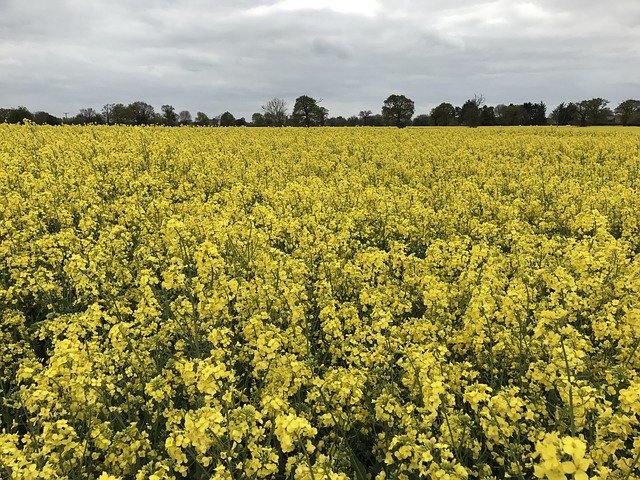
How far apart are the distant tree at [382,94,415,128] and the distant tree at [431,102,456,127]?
12.3 feet

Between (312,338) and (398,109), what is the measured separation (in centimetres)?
7403

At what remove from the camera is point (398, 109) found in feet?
246

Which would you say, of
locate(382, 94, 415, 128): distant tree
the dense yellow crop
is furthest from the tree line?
the dense yellow crop

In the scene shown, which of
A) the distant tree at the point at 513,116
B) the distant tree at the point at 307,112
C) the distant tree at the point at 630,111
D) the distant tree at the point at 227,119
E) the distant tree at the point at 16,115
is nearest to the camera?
the distant tree at the point at 16,115

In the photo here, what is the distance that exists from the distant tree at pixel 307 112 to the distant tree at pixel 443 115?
58.4 ft

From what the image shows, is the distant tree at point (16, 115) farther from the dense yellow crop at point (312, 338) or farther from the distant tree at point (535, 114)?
the distant tree at point (535, 114)

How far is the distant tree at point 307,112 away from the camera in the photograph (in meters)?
65.4

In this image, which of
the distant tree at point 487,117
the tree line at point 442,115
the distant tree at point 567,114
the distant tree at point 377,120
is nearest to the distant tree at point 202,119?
the tree line at point 442,115

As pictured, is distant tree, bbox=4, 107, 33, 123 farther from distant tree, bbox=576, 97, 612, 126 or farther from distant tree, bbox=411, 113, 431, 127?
distant tree, bbox=576, 97, 612, 126

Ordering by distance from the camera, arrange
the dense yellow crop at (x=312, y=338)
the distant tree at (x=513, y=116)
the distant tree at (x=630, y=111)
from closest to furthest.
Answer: the dense yellow crop at (x=312, y=338) < the distant tree at (x=630, y=111) < the distant tree at (x=513, y=116)

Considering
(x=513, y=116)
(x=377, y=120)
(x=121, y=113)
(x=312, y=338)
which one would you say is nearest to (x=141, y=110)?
(x=121, y=113)

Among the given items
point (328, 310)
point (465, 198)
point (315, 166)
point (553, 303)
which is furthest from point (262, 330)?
point (315, 166)

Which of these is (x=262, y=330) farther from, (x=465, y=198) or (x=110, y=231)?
(x=465, y=198)

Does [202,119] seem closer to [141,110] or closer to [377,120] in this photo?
[141,110]
